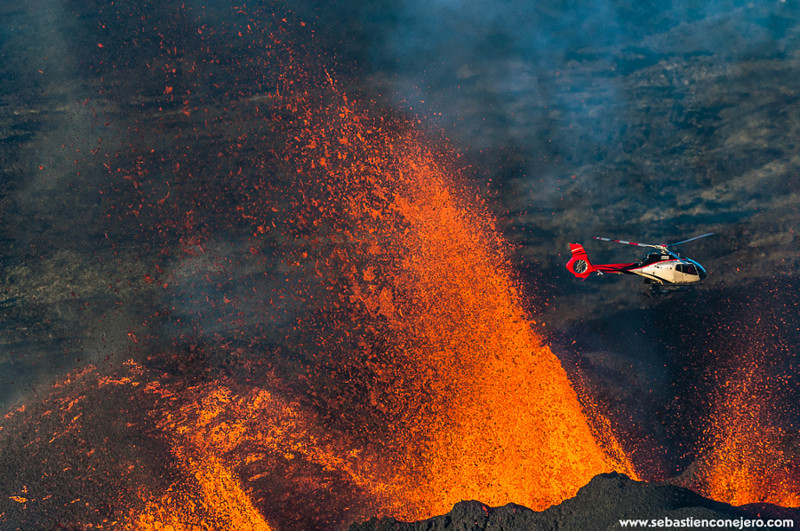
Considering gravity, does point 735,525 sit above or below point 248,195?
below

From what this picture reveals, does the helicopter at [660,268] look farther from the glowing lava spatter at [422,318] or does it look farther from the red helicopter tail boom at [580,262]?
the glowing lava spatter at [422,318]

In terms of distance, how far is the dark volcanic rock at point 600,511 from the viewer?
8.65m

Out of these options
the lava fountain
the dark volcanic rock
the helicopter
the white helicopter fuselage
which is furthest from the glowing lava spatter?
the white helicopter fuselage

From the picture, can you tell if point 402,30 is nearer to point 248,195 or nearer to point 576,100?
point 576,100

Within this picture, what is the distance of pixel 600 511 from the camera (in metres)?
8.95

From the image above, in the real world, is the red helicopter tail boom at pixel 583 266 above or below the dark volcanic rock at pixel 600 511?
above

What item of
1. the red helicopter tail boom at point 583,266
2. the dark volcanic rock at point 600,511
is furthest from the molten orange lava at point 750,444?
the red helicopter tail boom at point 583,266

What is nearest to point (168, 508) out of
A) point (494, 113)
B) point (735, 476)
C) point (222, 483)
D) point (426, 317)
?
point (222, 483)

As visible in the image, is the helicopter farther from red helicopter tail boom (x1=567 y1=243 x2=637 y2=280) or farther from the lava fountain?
the lava fountain

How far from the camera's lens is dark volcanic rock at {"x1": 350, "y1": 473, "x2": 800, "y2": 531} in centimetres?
A: 865

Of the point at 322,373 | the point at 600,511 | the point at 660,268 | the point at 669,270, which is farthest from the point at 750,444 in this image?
the point at 322,373

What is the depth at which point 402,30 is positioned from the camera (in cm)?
996

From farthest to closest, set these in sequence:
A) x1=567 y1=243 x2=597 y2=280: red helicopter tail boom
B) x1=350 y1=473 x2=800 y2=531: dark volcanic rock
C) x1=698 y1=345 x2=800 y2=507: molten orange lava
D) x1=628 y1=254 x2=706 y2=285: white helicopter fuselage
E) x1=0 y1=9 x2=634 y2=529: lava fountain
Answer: x1=0 y1=9 x2=634 y2=529: lava fountain → x1=698 y1=345 x2=800 y2=507: molten orange lava → x1=567 y1=243 x2=597 y2=280: red helicopter tail boom → x1=628 y1=254 x2=706 y2=285: white helicopter fuselage → x1=350 y1=473 x2=800 y2=531: dark volcanic rock

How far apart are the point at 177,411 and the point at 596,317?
8654mm
